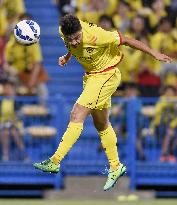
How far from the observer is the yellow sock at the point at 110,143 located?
13.6m

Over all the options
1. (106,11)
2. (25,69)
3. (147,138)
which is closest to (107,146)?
(147,138)

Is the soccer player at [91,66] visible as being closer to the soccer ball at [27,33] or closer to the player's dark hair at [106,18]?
the soccer ball at [27,33]

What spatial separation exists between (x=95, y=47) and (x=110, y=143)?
1.26 meters

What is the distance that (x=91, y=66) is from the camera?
13281 millimetres

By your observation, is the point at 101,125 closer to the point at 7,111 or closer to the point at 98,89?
the point at 98,89

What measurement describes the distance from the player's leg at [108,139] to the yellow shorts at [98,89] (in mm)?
154

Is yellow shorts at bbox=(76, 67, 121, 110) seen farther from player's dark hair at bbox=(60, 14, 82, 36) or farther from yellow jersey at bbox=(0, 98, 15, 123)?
yellow jersey at bbox=(0, 98, 15, 123)

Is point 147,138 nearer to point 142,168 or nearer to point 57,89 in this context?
point 142,168

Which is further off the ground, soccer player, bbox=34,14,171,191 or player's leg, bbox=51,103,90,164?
soccer player, bbox=34,14,171,191

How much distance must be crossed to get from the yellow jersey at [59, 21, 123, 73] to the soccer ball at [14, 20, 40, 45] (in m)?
0.37

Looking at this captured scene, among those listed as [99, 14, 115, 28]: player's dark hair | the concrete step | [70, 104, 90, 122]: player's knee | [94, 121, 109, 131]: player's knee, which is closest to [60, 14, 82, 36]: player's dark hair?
[70, 104, 90, 122]: player's knee

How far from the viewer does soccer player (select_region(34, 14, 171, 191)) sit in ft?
42.3

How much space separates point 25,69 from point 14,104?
1.38m

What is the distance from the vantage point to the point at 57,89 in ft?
62.3
